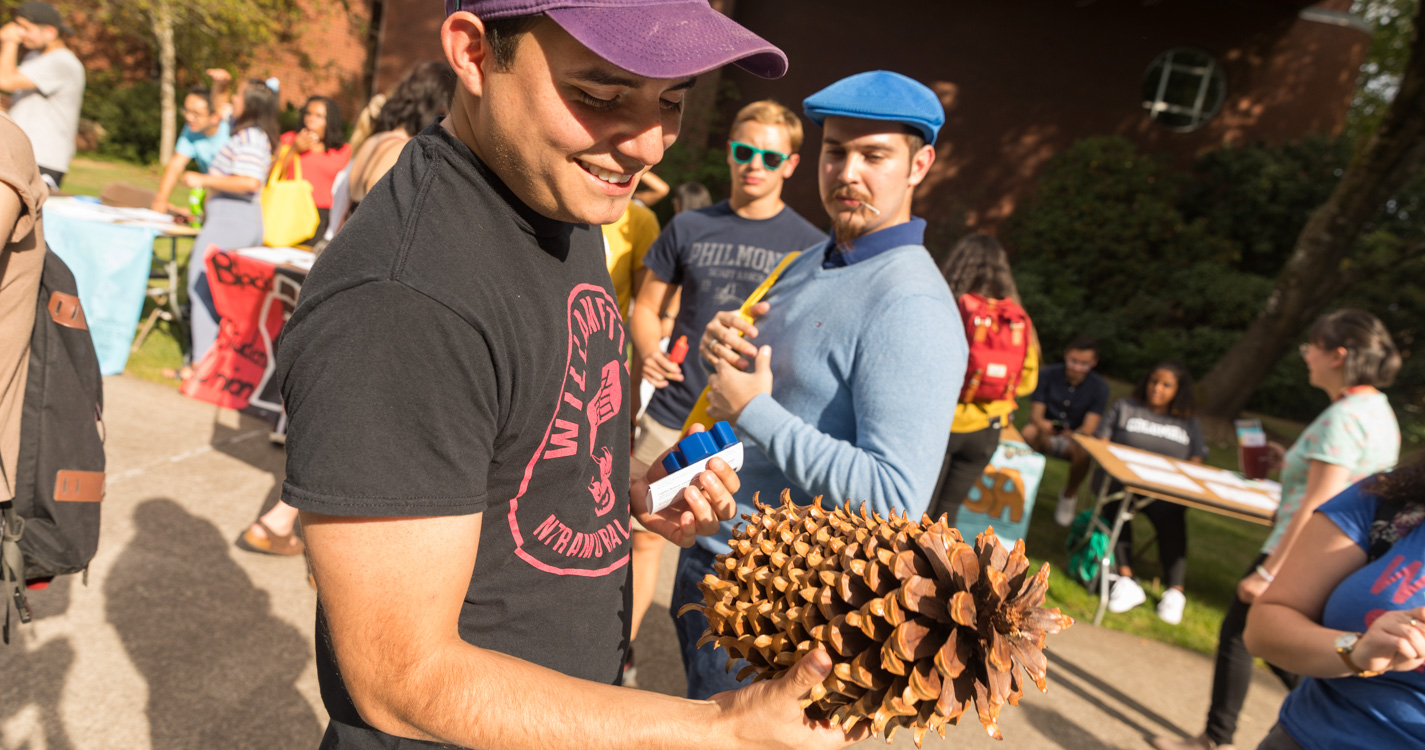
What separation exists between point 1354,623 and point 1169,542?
4.08 meters

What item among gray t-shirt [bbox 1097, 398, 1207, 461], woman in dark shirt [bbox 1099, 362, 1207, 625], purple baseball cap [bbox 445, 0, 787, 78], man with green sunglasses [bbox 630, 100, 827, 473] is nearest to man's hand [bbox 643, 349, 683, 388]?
man with green sunglasses [bbox 630, 100, 827, 473]

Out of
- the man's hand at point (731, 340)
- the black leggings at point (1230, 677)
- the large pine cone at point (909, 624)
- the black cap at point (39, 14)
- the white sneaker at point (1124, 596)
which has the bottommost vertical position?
the white sneaker at point (1124, 596)

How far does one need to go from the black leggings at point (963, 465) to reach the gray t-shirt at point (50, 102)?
6.70 meters

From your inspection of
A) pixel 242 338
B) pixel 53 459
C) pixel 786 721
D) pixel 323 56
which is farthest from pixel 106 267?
pixel 323 56

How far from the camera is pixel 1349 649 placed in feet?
6.46

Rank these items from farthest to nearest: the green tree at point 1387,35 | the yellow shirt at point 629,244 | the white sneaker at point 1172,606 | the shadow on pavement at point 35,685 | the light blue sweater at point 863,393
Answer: the green tree at point 1387,35
the white sneaker at point 1172,606
the yellow shirt at point 629,244
the shadow on pavement at point 35,685
the light blue sweater at point 863,393

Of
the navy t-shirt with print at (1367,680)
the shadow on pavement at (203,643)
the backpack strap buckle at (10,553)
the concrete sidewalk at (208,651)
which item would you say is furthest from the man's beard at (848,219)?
the shadow on pavement at (203,643)

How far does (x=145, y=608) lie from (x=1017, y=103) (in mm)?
17499

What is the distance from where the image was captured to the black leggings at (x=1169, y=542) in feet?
18.8

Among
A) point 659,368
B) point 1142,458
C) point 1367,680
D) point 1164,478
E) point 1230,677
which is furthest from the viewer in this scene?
point 1142,458

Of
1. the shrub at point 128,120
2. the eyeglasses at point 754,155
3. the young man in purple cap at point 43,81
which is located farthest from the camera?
the shrub at point 128,120

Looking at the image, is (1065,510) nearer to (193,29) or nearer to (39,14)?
(39,14)

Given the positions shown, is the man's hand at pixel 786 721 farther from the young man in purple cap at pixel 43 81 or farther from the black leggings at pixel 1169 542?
the young man in purple cap at pixel 43 81

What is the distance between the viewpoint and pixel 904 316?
1.97m
